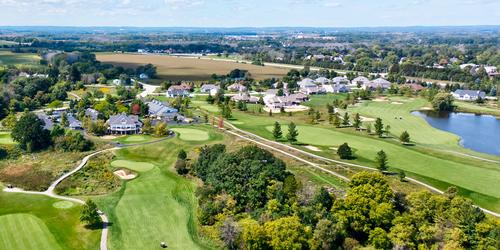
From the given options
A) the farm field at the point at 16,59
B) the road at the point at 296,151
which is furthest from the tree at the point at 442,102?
the farm field at the point at 16,59

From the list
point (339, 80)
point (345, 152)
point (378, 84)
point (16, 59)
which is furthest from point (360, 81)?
point (16, 59)

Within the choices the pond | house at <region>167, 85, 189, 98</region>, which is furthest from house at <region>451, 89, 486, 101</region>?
house at <region>167, 85, 189, 98</region>

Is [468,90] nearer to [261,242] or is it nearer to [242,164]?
[242,164]

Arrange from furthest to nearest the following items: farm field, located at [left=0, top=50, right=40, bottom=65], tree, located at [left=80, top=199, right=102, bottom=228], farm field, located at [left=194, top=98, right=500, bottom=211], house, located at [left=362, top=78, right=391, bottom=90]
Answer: farm field, located at [left=0, top=50, right=40, bottom=65] < house, located at [left=362, top=78, right=391, bottom=90] < farm field, located at [left=194, top=98, right=500, bottom=211] < tree, located at [left=80, top=199, right=102, bottom=228]

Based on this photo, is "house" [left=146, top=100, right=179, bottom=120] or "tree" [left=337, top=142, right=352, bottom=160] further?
"house" [left=146, top=100, right=179, bottom=120]

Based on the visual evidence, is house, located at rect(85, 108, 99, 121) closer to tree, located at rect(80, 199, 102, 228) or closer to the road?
the road

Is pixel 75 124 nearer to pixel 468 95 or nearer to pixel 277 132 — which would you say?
pixel 277 132

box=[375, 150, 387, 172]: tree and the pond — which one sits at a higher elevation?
box=[375, 150, 387, 172]: tree

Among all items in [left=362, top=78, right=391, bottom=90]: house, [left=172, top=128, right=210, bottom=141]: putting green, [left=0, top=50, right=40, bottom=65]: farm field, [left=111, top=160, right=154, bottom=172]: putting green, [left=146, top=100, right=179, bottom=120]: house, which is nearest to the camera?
[left=111, top=160, right=154, bottom=172]: putting green
